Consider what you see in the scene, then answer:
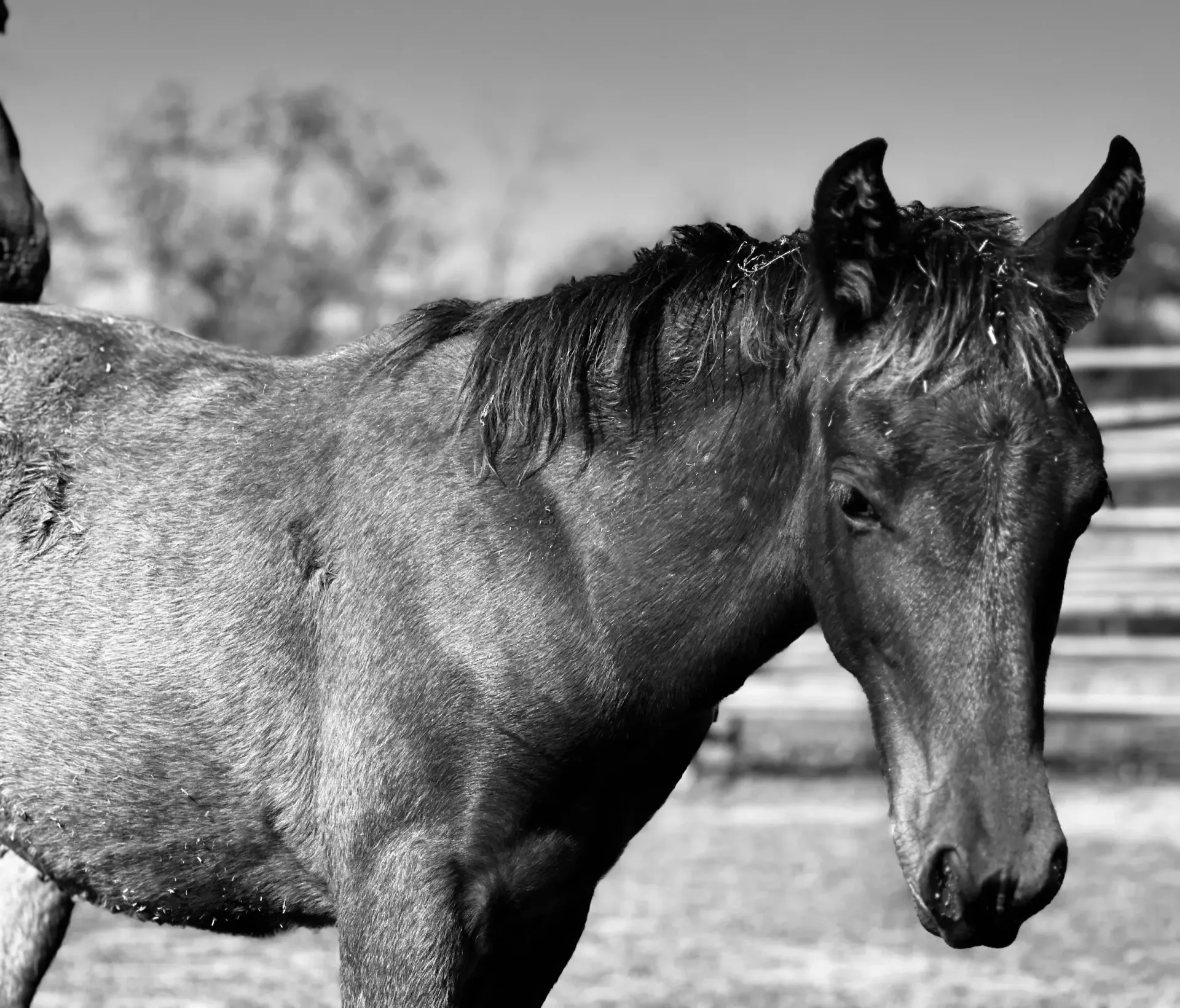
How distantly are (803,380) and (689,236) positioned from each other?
54cm

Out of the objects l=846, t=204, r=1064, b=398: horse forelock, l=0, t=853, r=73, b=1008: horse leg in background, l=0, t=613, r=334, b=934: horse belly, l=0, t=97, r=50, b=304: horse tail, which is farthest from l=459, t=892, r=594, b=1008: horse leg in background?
l=0, t=97, r=50, b=304: horse tail

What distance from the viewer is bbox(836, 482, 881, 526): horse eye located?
230 cm

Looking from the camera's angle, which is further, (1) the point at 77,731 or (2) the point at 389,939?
(1) the point at 77,731

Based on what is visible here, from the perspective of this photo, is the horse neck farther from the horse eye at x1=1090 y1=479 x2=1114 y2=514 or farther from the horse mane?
the horse eye at x1=1090 y1=479 x2=1114 y2=514

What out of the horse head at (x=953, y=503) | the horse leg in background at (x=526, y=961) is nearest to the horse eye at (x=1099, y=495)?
the horse head at (x=953, y=503)

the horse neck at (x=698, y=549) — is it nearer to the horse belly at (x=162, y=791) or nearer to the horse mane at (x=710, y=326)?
the horse mane at (x=710, y=326)

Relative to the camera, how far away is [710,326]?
2.71m

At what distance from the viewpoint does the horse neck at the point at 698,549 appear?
8.53ft

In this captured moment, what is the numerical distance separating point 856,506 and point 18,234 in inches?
104

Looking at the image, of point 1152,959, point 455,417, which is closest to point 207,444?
point 455,417

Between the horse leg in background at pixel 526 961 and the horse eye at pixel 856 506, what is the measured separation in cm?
101

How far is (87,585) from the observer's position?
3.03m

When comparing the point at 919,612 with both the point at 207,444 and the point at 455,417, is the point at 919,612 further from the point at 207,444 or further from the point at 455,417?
the point at 207,444

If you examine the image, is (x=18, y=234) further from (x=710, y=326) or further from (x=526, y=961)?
(x=526, y=961)
